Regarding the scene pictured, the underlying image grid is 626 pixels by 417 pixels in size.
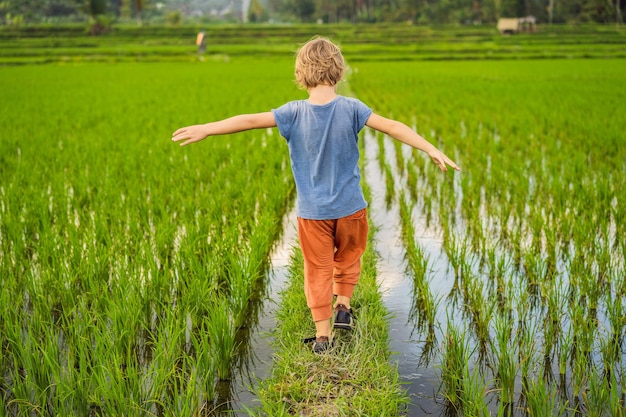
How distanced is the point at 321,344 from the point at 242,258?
3.03 feet

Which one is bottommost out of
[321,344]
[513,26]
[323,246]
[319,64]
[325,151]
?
[321,344]

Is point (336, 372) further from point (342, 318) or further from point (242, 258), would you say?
point (242, 258)

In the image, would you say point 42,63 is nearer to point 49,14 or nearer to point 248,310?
point 248,310

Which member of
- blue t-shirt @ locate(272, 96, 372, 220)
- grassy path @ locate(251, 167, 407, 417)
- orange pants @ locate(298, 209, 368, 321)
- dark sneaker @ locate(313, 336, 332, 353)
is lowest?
grassy path @ locate(251, 167, 407, 417)

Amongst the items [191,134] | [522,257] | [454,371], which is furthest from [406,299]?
[191,134]

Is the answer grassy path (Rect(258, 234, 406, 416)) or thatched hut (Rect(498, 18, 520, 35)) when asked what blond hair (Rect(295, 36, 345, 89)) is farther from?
thatched hut (Rect(498, 18, 520, 35))

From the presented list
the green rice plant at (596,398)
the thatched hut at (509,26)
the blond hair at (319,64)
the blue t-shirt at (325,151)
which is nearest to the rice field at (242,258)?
the green rice plant at (596,398)

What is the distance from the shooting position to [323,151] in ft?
7.30

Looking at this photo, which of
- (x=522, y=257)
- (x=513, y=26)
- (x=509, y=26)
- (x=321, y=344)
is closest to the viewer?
(x=321, y=344)

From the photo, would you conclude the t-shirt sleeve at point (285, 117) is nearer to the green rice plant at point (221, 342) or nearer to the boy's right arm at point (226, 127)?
the boy's right arm at point (226, 127)

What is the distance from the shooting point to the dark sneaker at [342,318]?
241 centimetres

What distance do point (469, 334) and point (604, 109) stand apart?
7.37 meters

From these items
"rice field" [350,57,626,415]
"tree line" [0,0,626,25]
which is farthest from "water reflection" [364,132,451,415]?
"tree line" [0,0,626,25]

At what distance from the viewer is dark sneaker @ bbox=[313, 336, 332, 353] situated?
7.52ft
